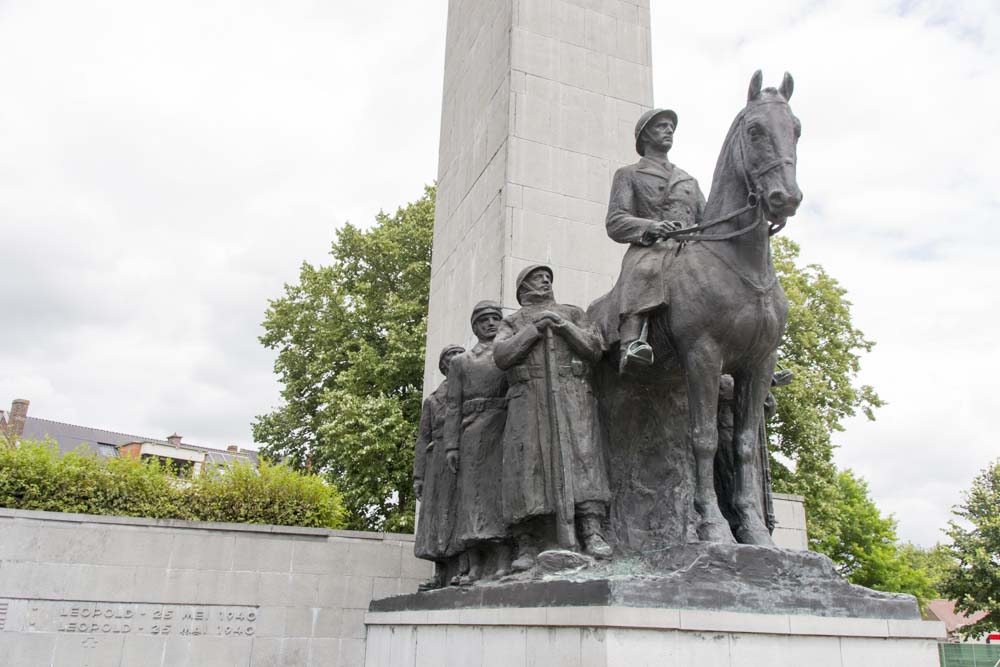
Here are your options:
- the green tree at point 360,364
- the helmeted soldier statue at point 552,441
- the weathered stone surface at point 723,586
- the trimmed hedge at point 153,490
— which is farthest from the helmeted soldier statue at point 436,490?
the green tree at point 360,364

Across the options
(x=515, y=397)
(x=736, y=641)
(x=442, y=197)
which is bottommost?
(x=736, y=641)

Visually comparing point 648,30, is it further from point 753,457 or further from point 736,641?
point 736,641

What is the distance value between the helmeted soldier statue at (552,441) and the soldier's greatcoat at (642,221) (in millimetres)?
353

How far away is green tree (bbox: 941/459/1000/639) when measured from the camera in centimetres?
2336

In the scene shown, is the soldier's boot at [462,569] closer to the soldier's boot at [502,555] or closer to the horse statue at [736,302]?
the soldier's boot at [502,555]

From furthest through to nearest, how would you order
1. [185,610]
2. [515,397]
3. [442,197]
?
[442,197] < [185,610] < [515,397]

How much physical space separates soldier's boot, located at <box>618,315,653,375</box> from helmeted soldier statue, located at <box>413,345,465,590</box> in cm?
247

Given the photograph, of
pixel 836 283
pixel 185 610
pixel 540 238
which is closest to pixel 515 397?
pixel 540 238

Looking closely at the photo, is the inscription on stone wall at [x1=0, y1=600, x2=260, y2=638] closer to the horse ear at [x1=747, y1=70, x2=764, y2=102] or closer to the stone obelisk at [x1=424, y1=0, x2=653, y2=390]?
the stone obelisk at [x1=424, y1=0, x2=653, y2=390]

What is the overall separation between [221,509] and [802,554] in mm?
8410

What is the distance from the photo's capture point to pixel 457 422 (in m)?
7.32

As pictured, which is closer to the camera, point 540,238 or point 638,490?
point 638,490

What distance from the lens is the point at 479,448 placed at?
276 inches

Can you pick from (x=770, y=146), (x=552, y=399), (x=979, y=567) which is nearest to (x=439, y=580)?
(x=552, y=399)
